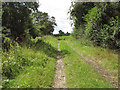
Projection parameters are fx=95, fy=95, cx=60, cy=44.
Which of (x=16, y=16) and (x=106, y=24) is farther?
(x=106, y=24)

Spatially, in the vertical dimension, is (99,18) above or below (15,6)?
below

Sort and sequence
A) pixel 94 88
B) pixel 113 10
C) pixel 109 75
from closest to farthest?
pixel 94 88 → pixel 109 75 → pixel 113 10

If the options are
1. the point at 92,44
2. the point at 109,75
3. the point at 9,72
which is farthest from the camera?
the point at 92,44

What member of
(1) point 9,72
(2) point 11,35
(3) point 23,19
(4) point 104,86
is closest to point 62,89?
(4) point 104,86

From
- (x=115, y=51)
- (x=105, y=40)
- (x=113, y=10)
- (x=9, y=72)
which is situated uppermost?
(x=113, y=10)

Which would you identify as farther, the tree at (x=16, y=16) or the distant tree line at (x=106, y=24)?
the tree at (x=16, y=16)

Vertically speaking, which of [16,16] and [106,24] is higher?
[16,16]

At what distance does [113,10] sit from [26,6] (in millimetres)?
10008

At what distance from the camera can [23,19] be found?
11148 mm

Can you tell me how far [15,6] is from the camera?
400 inches

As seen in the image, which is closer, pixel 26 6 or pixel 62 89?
pixel 62 89

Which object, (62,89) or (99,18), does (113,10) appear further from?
(62,89)

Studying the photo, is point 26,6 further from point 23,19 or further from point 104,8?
point 104,8

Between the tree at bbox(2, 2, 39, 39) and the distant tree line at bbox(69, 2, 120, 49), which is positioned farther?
the tree at bbox(2, 2, 39, 39)
